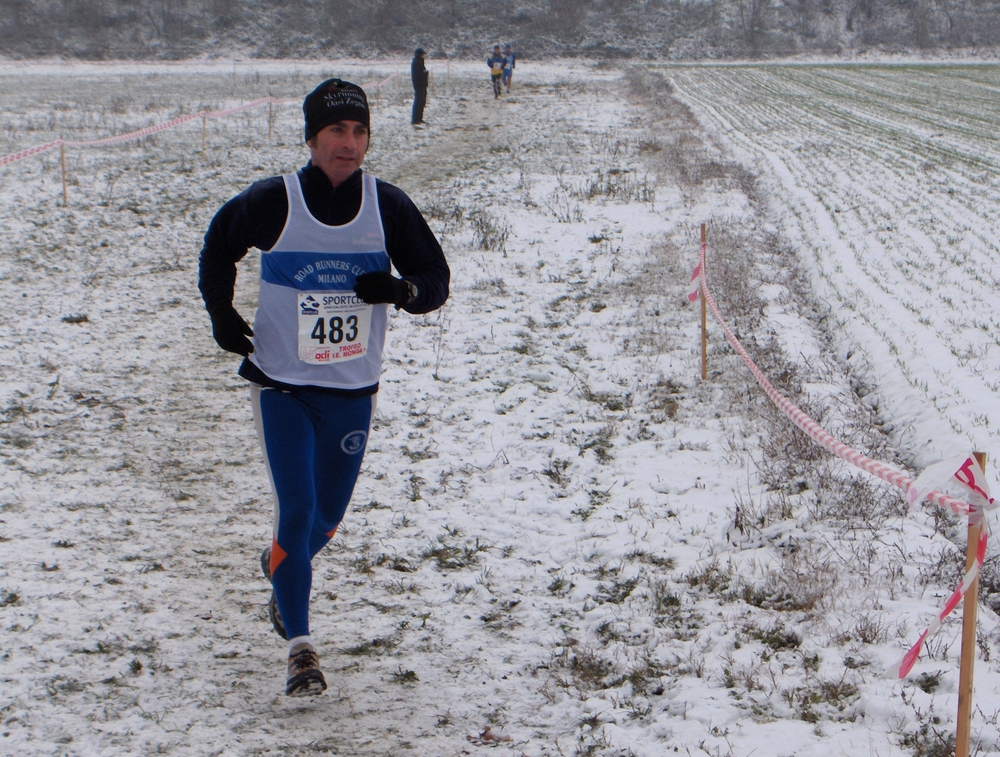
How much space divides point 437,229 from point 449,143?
8.44m

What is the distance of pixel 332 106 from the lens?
3.52 m

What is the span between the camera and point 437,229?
1237 centimetres

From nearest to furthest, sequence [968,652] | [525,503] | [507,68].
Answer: [968,652] < [525,503] < [507,68]

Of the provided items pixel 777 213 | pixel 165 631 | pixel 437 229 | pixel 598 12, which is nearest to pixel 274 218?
pixel 165 631

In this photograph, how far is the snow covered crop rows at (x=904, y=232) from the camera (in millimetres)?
6852

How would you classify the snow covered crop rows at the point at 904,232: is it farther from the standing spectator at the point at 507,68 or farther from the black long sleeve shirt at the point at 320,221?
the standing spectator at the point at 507,68

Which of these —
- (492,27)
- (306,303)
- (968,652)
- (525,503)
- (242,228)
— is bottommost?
(525,503)

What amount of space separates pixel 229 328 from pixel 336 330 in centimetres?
41

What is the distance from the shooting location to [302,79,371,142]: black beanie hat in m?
3.52

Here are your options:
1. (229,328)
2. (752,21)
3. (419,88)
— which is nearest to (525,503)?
(229,328)

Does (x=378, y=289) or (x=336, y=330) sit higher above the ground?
(x=378, y=289)

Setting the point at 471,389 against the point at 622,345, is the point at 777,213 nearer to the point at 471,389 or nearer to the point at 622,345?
the point at 622,345

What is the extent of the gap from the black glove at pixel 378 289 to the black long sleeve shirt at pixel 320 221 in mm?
91

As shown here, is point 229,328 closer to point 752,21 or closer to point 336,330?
point 336,330
